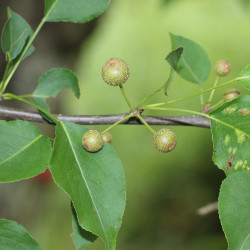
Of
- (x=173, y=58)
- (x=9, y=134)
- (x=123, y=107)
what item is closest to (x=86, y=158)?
(x=9, y=134)

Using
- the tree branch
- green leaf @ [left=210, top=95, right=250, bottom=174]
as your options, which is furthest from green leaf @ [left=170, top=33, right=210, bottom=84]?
green leaf @ [left=210, top=95, right=250, bottom=174]

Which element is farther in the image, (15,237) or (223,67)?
(223,67)

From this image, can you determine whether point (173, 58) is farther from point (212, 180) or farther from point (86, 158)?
point (212, 180)

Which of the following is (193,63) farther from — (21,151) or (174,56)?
(21,151)

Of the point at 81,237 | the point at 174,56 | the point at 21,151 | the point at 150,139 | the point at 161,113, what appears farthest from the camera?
the point at 150,139

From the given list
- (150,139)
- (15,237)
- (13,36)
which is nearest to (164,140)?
(15,237)

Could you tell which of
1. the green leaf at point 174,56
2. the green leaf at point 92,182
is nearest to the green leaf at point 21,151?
the green leaf at point 92,182
